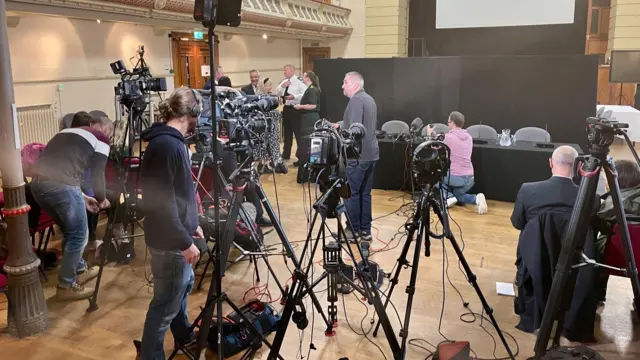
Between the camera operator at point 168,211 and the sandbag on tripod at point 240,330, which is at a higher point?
the camera operator at point 168,211

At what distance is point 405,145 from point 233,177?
13.8 ft

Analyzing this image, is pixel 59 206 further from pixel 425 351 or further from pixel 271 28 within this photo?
pixel 271 28

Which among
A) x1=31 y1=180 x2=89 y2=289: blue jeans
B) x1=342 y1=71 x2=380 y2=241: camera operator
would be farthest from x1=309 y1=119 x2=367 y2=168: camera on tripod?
x1=31 y1=180 x2=89 y2=289: blue jeans

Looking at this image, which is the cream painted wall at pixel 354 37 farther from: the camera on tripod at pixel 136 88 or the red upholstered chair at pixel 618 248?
the red upholstered chair at pixel 618 248

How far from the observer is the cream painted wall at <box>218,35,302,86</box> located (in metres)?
12.0

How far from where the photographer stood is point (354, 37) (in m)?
15.3

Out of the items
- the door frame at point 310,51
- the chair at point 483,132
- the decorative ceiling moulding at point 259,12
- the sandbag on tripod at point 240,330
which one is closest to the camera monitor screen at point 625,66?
the chair at point 483,132

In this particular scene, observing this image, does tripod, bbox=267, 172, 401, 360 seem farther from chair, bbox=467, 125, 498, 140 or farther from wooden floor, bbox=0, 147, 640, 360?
chair, bbox=467, 125, 498, 140

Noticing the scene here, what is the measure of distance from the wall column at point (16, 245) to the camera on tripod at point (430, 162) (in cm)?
240

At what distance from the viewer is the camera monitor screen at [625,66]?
433 inches

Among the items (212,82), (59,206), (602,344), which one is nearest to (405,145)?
(602,344)

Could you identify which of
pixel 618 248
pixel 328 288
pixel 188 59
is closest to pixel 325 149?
pixel 328 288

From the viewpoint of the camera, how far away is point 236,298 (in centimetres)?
378

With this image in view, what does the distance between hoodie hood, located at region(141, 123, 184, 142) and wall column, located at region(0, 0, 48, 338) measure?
123cm
